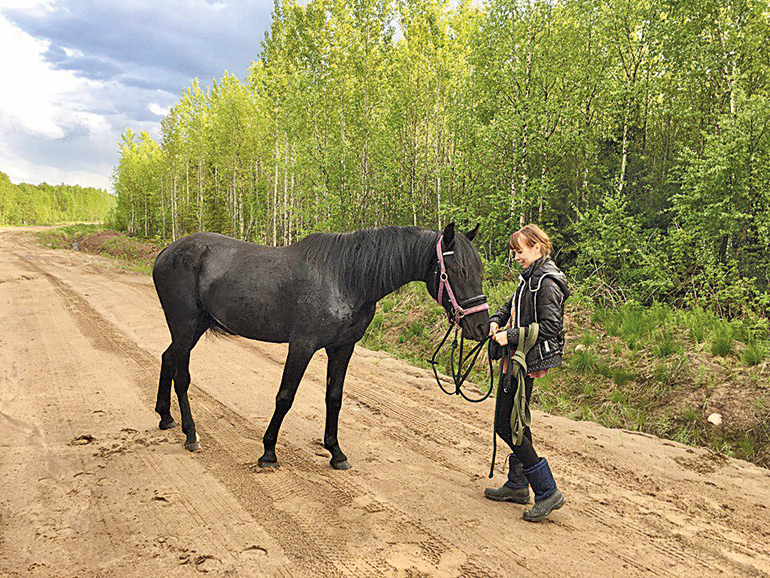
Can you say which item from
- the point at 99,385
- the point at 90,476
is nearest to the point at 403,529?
the point at 90,476

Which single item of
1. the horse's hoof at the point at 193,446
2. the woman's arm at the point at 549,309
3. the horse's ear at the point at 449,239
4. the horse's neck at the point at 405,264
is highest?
the horse's ear at the point at 449,239

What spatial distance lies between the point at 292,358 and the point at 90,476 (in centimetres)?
186

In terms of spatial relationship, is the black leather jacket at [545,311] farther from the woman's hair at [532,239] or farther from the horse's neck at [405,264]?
the horse's neck at [405,264]

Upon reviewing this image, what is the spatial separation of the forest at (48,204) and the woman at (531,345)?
80794mm

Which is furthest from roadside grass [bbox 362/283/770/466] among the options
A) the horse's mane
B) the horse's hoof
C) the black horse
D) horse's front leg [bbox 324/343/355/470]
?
the horse's hoof

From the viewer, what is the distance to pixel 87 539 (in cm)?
263

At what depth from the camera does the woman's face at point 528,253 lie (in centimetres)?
304

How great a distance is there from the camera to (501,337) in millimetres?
2977

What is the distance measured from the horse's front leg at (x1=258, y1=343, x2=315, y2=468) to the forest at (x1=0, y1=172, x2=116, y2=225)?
7938 centimetres

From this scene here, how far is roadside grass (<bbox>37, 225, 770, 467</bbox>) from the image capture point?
4633 millimetres

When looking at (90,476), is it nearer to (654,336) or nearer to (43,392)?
(43,392)

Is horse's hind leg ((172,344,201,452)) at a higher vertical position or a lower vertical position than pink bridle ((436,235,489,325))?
lower

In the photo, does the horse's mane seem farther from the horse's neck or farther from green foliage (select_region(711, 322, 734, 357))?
green foliage (select_region(711, 322, 734, 357))

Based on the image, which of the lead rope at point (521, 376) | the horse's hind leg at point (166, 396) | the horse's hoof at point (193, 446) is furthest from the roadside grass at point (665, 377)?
the horse's hind leg at point (166, 396)
